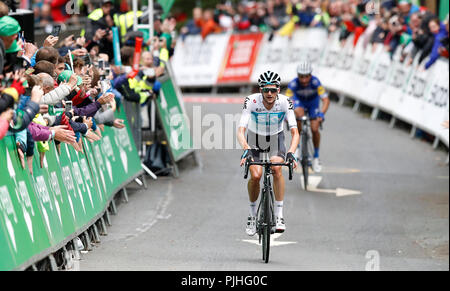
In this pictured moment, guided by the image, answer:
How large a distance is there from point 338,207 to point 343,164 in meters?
3.63

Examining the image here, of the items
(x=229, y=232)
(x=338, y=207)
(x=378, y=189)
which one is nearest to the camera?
(x=229, y=232)

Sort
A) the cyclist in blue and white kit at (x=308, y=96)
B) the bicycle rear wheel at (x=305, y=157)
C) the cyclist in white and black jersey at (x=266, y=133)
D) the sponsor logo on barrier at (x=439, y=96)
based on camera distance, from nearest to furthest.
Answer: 1. the cyclist in white and black jersey at (x=266, y=133)
2. the bicycle rear wheel at (x=305, y=157)
3. the cyclist in blue and white kit at (x=308, y=96)
4. the sponsor logo on barrier at (x=439, y=96)

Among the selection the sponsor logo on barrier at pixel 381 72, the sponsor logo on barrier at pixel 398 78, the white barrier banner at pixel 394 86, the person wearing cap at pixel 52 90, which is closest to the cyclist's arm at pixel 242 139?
the person wearing cap at pixel 52 90

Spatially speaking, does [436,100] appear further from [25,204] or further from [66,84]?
[25,204]

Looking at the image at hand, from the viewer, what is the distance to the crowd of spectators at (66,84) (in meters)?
9.23

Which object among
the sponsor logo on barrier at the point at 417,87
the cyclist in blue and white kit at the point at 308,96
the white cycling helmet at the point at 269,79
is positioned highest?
the white cycling helmet at the point at 269,79

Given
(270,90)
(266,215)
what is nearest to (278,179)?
(266,215)

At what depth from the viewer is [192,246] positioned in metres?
12.7

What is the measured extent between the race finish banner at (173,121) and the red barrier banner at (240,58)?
1215 cm

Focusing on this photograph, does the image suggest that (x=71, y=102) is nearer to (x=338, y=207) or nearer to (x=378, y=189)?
Result: (x=338, y=207)

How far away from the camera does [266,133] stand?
12.2m

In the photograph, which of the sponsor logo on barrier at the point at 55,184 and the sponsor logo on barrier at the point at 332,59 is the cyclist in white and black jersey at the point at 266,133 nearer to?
the sponsor logo on barrier at the point at 55,184
